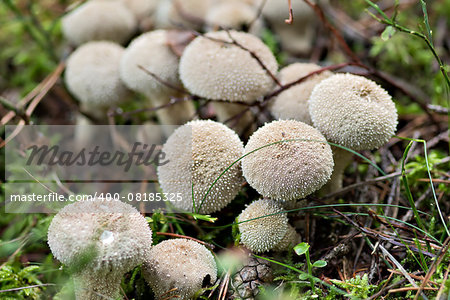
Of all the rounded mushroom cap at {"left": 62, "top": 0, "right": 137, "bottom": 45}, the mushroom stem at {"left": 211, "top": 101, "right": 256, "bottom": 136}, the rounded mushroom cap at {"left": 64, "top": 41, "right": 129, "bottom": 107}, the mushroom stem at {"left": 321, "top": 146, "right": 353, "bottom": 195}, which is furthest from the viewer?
the rounded mushroom cap at {"left": 62, "top": 0, "right": 137, "bottom": 45}

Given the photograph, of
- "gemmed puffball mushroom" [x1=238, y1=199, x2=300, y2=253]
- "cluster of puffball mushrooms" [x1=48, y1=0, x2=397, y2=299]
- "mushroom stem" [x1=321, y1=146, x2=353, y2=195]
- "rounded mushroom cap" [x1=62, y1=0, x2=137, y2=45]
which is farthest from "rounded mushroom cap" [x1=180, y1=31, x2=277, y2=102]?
"rounded mushroom cap" [x1=62, y1=0, x2=137, y2=45]

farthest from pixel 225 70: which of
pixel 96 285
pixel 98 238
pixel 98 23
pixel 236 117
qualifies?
pixel 98 23

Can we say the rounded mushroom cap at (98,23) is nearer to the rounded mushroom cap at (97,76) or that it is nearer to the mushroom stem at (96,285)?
the rounded mushroom cap at (97,76)

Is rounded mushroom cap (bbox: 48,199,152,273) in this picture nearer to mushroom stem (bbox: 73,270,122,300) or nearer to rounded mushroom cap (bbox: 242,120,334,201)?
mushroom stem (bbox: 73,270,122,300)

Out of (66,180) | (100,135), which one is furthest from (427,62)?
(66,180)

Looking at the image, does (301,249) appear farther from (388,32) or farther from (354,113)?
(388,32)

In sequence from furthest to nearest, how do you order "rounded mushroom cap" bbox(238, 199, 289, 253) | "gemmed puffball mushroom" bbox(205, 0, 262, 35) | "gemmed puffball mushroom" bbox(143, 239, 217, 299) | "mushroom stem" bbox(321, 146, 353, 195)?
"gemmed puffball mushroom" bbox(205, 0, 262, 35) → "mushroom stem" bbox(321, 146, 353, 195) → "rounded mushroom cap" bbox(238, 199, 289, 253) → "gemmed puffball mushroom" bbox(143, 239, 217, 299)
